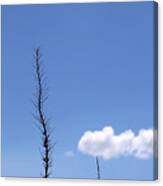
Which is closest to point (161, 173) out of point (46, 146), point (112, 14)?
point (46, 146)

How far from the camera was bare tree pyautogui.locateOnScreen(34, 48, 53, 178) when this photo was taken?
2.99 metres

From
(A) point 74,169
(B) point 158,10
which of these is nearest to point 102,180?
(A) point 74,169

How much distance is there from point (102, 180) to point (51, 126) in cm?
31

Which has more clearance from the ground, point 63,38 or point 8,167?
point 63,38

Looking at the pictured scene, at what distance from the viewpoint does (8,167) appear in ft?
9.95

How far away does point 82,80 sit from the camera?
297 centimetres

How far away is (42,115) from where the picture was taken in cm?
300

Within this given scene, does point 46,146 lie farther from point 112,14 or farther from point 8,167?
point 112,14

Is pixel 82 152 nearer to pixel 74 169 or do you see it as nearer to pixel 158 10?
pixel 74 169

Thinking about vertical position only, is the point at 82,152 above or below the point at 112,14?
below

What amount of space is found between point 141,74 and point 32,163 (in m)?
0.60

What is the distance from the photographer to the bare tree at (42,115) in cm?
299

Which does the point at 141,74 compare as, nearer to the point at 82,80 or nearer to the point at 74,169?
the point at 82,80

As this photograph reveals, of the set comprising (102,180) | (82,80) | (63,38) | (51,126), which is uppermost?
(63,38)
